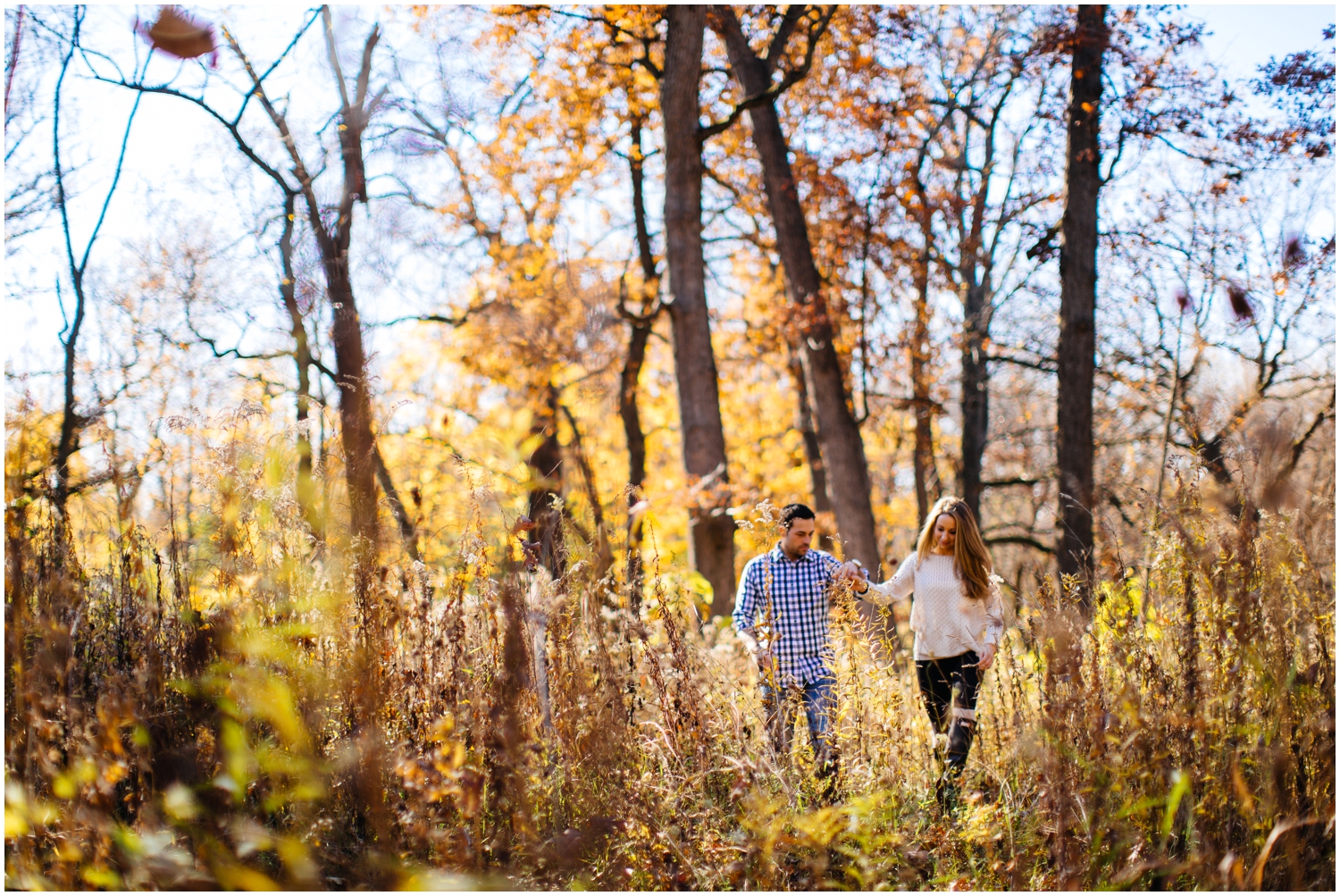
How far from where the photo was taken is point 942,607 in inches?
171

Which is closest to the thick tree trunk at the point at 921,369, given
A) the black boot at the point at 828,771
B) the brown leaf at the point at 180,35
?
the black boot at the point at 828,771

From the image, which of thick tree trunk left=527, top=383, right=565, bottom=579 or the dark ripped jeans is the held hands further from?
thick tree trunk left=527, top=383, right=565, bottom=579

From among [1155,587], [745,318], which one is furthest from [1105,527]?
[745,318]

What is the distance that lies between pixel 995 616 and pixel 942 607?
0.34 m

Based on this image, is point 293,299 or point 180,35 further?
point 293,299

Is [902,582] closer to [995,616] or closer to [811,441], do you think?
[995,616]

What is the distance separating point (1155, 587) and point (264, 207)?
7.49m

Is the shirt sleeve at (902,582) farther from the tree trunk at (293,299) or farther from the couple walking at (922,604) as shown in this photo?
the tree trunk at (293,299)

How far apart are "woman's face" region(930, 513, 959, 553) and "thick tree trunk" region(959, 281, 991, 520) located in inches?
300

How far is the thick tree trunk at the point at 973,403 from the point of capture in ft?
38.7

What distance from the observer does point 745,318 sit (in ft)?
46.9

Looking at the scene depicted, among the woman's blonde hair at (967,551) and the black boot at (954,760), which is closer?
the black boot at (954,760)

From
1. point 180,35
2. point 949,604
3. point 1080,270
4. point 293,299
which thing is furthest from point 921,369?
point 180,35

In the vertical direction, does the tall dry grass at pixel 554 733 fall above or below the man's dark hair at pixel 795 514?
below
